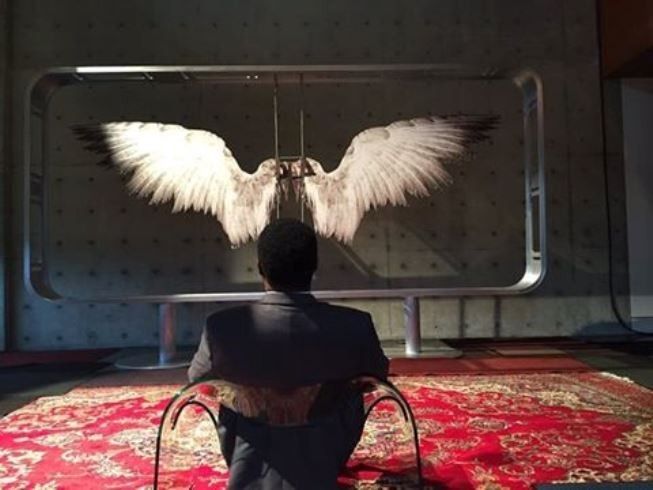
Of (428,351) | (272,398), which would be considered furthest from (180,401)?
(428,351)

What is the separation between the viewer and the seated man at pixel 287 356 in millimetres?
1206

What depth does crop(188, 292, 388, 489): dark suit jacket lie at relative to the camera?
120 centimetres

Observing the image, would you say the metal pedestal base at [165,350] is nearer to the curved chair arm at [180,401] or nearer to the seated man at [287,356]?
the curved chair arm at [180,401]

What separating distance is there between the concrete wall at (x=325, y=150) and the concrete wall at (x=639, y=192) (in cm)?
26

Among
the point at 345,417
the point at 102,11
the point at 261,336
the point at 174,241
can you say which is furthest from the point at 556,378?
the point at 102,11

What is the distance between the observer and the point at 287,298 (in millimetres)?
1262

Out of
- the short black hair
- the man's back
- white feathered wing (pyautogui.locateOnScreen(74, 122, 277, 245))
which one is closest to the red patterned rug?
the man's back

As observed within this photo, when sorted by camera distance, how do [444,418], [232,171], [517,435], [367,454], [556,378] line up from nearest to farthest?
[367,454], [517,435], [444,418], [556,378], [232,171]

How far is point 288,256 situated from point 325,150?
12.4 feet

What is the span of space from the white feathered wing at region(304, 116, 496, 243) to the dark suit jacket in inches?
110

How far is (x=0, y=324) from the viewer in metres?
4.79

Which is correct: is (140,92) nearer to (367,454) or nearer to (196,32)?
(196,32)

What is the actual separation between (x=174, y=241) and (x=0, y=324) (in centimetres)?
162

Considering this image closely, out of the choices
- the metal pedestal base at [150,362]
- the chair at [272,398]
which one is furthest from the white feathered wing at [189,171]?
the chair at [272,398]
